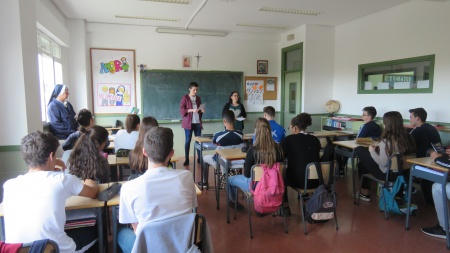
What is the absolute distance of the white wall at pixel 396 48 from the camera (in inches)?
183

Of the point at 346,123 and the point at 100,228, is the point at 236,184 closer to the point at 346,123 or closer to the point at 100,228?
the point at 100,228

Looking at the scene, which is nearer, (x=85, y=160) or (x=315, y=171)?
(x=85, y=160)

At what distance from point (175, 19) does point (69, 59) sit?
7.51ft

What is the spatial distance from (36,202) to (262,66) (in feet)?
22.0

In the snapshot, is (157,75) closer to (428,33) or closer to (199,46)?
(199,46)

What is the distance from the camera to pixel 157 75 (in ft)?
22.4

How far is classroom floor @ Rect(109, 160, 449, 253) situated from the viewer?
277 centimetres

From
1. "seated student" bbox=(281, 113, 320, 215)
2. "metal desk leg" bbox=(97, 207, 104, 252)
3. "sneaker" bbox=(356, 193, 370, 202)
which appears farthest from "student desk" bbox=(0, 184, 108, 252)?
"sneaker" bbox=(356, 193, 370, 202)

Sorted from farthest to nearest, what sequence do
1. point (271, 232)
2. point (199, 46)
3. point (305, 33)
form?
point (199, 46), point (305, 33), point (271, 232)

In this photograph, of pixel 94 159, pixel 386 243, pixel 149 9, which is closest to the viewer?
pixel 94 159

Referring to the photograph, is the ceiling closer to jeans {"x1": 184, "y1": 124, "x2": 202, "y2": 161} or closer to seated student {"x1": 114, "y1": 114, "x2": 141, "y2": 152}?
jeans {"x1": 184, "y1": 124, "x2": 202, "y2": 161}

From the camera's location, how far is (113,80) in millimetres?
6582

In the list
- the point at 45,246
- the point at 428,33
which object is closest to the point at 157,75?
→ the point at 428,33

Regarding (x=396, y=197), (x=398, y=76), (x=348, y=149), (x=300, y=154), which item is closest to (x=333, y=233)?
(x=300, y=154)
